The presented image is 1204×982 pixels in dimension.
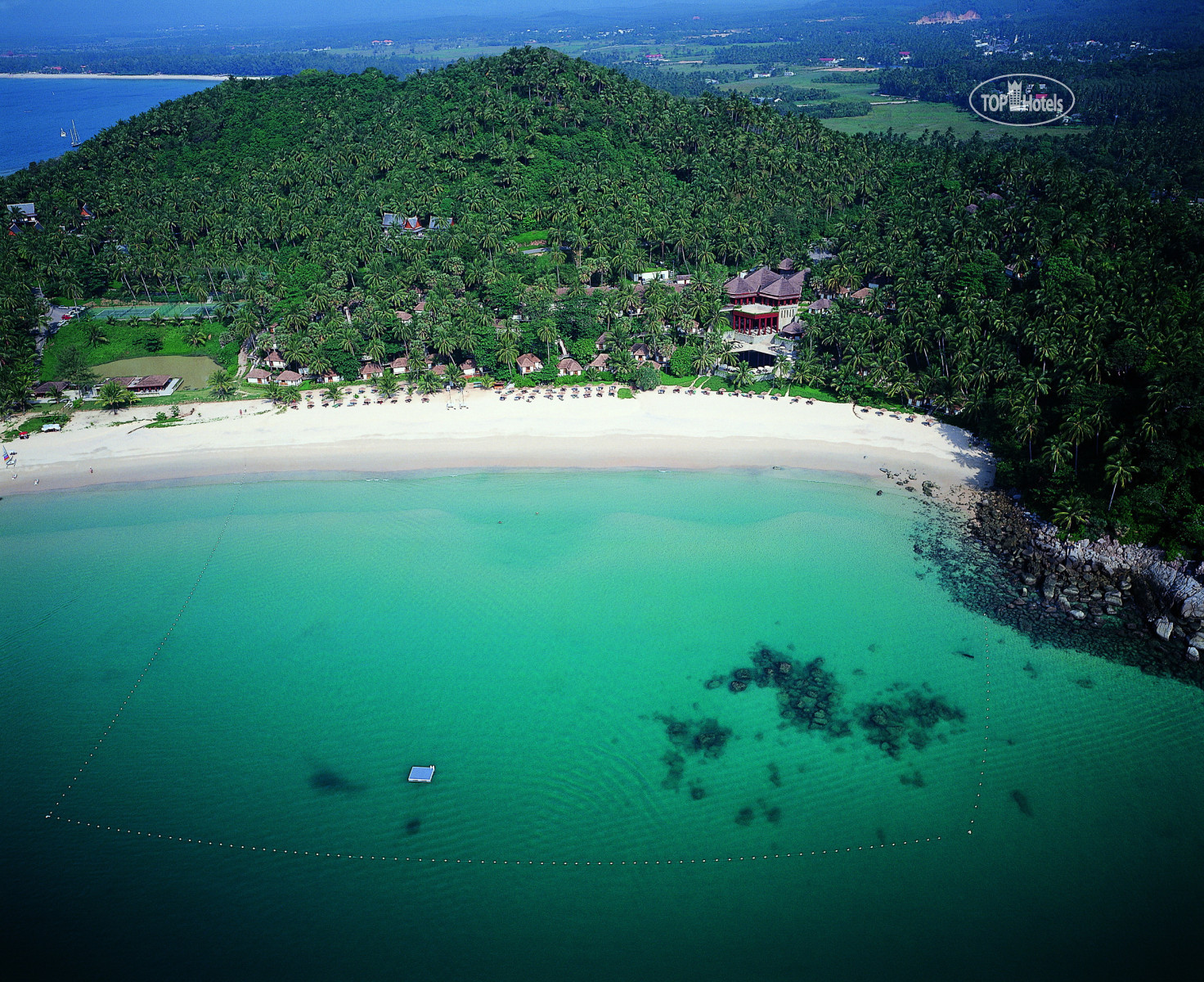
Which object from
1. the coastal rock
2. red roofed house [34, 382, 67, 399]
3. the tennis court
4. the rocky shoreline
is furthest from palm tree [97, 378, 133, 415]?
the coastal rock

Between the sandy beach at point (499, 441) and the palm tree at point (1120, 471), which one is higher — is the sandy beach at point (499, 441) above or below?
below

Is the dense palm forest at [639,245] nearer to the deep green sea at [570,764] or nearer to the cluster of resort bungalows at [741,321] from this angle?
the cluster of resort bungalows at [741,321]

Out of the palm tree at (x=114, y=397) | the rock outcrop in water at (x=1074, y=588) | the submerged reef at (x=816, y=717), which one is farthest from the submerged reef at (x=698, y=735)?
the palm tree at (x=114, y=397)

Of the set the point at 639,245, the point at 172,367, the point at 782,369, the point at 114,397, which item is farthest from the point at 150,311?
the point at 782,369

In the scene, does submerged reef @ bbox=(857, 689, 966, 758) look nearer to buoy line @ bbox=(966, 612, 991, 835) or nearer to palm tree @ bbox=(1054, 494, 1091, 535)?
buoy line @ bbox=(966, 612, 991, 835)

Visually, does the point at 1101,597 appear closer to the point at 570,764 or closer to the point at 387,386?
the point at 570,764

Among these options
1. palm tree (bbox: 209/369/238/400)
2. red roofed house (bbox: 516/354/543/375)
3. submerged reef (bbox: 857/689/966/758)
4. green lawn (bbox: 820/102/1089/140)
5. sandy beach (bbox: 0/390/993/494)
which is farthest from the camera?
green lawn (bbox: 820/102/1089/140)

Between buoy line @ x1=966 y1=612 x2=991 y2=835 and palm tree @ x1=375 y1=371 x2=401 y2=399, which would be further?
palm tree @ x1=375 y1=371 x2=401 y2=399
